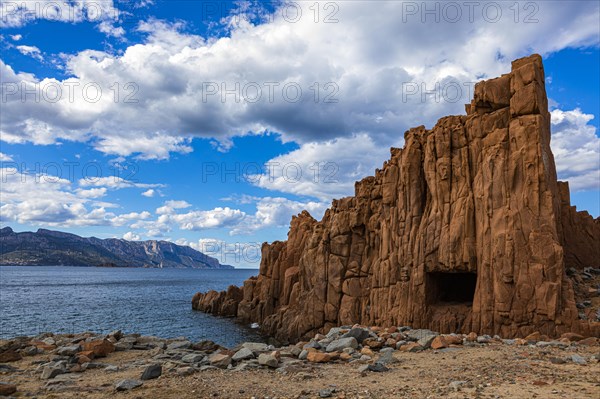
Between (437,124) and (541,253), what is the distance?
1510cm

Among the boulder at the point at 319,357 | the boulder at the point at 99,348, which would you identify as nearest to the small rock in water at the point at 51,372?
the boulder at the point at 99,348

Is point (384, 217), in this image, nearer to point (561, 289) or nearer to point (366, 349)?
point (561, 289)

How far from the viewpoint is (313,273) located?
155 feet

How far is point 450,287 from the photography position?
39031mm

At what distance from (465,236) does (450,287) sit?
9.07 metres

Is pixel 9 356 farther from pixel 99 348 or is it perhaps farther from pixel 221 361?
pixel 221 361

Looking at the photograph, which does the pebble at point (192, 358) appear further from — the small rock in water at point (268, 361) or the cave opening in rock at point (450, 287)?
the cave opening in rock at point (450, 287)

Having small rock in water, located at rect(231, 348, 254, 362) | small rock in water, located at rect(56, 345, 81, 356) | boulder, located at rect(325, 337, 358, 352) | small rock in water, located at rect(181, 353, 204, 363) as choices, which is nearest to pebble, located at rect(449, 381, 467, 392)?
boulder, located at rect(325, 337, 358, 352)

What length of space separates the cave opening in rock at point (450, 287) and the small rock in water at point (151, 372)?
85.1 ft

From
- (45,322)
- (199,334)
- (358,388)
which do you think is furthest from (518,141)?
(45,322)

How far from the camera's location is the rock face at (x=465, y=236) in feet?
91.8

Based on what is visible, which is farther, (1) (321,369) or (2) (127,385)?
(1) (321,369)

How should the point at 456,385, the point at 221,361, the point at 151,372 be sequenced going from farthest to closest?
1. the point at 221,361
2. the point at 151,372
3. the point at 456,385

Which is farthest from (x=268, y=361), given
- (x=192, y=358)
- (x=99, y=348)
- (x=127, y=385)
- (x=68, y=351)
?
(x=68, y=351)
